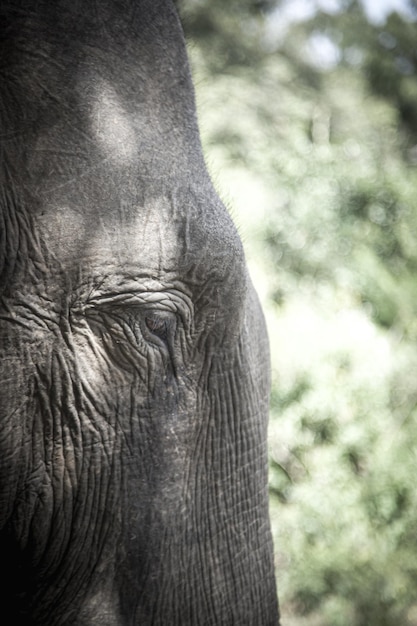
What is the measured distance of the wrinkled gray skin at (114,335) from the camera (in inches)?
63.0

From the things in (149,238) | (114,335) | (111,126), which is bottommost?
(114,335)

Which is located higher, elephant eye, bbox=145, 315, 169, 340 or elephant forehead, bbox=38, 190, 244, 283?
elephant forehead, bbox=38, 190, 244, 283

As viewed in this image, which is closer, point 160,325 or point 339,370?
point 160,325

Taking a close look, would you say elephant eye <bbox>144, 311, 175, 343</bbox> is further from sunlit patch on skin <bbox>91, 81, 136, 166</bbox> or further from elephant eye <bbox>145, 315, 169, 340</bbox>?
sunlit patch on skin <bbox>91, 81, 136, 166</bbox>

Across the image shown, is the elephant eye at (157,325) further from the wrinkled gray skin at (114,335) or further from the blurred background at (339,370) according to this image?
the blurred background at (339,370)

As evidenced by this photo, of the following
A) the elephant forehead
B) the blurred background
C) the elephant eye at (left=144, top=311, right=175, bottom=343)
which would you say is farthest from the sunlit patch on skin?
the blurred background

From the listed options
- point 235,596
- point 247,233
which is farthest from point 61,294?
point 247,233

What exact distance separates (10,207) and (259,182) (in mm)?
6521

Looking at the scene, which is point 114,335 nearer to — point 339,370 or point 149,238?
point 149,238

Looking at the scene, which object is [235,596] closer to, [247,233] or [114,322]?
[114,322]

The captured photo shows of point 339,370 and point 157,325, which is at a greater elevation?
point 339,370

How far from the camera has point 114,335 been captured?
1.68m

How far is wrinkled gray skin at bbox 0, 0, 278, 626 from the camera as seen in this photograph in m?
1.60

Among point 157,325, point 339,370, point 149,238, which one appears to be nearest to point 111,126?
point 149,238
